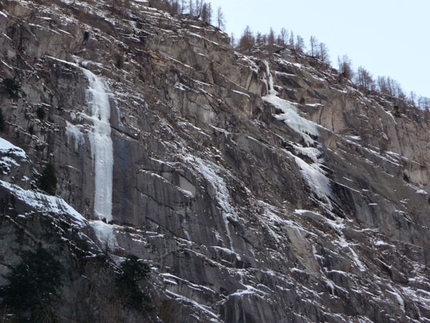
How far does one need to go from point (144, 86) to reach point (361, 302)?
53.3 feet

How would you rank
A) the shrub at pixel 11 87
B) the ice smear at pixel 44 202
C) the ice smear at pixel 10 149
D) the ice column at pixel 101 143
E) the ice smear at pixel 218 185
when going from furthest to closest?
1. the ice smear at pixel 218 185
2. the shrub at pixel 11 87
3. the ice column at pixel 101 143
4. the ice smear at pixel 10 149
5. the ice smear at pixel 44 202

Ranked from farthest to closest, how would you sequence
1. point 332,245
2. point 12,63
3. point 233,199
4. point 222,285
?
point 332,245 < point 233,199 < point 12,63 < point 222,285

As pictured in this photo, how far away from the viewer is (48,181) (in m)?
30.8

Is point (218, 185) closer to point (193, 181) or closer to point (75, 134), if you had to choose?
Answer: point (193, 181)

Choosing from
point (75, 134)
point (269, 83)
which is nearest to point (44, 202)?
→ point (75, 134)

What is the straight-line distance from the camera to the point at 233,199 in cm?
3812

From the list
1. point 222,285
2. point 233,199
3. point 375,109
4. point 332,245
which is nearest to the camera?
point 222,285

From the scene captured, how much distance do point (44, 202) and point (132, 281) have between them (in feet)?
15.7

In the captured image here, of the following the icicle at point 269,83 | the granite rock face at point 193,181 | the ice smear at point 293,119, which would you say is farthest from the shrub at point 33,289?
the icicle at point 269,83

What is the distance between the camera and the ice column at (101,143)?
32.8 metres

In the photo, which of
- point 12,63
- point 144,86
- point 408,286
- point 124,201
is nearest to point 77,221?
point 124,201

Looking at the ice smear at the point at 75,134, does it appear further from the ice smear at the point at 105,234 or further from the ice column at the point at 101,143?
the ice smear at the point at 105,234

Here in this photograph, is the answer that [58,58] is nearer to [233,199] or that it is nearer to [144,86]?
[144,86]

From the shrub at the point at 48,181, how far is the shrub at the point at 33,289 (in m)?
4.16
